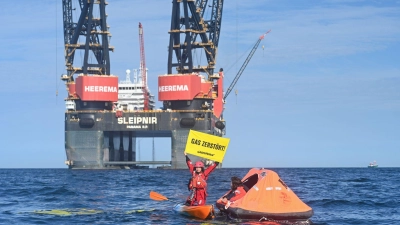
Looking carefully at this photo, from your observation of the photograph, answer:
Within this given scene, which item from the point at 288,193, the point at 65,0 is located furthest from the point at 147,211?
the point at 65,0

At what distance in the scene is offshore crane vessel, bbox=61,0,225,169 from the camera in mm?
105250

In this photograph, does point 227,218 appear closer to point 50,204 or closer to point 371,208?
point 371,208

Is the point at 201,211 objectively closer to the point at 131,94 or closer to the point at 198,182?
the point at 198,182

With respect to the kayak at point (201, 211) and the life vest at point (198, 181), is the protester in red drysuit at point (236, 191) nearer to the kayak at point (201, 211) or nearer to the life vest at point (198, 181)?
the kayak at point (201, 211)

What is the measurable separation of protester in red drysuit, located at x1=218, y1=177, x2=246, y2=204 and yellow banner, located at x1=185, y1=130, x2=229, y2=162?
1.50 m

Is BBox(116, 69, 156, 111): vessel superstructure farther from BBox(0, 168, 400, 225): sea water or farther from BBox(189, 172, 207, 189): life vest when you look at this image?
BBox(189, 172, 207, 189): life vest

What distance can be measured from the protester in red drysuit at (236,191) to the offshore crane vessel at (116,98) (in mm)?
74667

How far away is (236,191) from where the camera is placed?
94.5 feet

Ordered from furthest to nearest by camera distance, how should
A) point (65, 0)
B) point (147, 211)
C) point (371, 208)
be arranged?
1. point (65, 0)
2. point (371, 208)
3. point (147, 211)

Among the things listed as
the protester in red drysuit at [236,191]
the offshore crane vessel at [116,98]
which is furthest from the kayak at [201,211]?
the offshore crane vessel at [116,98]

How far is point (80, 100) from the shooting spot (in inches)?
4245

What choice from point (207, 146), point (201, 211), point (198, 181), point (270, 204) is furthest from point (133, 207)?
point (270, 204)

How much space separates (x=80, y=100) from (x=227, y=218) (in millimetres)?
81956

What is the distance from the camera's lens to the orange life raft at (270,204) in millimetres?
25781
